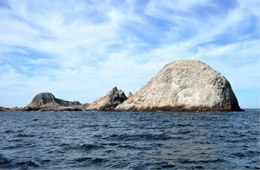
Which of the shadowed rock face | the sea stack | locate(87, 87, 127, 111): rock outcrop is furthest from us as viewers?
the shadowed rock face

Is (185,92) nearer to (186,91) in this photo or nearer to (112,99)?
(186,91)

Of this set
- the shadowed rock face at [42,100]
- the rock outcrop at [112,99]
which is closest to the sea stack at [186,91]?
the rock outcrop at [112,99]

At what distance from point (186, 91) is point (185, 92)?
0.42 meters

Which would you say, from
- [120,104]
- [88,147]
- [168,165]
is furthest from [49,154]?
[120,104]

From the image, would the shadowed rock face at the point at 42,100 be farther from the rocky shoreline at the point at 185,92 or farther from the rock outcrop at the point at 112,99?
the rocky shoreline at the point at 185,92

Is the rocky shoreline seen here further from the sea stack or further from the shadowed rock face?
the shadowed rock face

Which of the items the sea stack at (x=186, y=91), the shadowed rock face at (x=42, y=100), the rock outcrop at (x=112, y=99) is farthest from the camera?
the shadowed rock face at (x=42, y=100)

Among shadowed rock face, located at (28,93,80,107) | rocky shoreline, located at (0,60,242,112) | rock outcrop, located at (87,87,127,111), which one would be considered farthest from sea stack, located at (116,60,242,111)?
shadowed rock face, located at (28,93,80,107)

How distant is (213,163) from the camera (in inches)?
475

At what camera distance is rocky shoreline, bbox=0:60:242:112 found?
6938 centimetres

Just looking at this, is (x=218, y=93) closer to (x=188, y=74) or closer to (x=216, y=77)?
(x=216, y=77)

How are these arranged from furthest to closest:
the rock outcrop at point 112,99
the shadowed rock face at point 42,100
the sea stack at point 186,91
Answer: the shadowed rock face at point 42,100 → the rock outcrop at point 112,99 → the sea stack at point 186,91

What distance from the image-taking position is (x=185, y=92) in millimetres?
73312

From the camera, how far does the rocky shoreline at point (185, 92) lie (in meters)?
69.4
